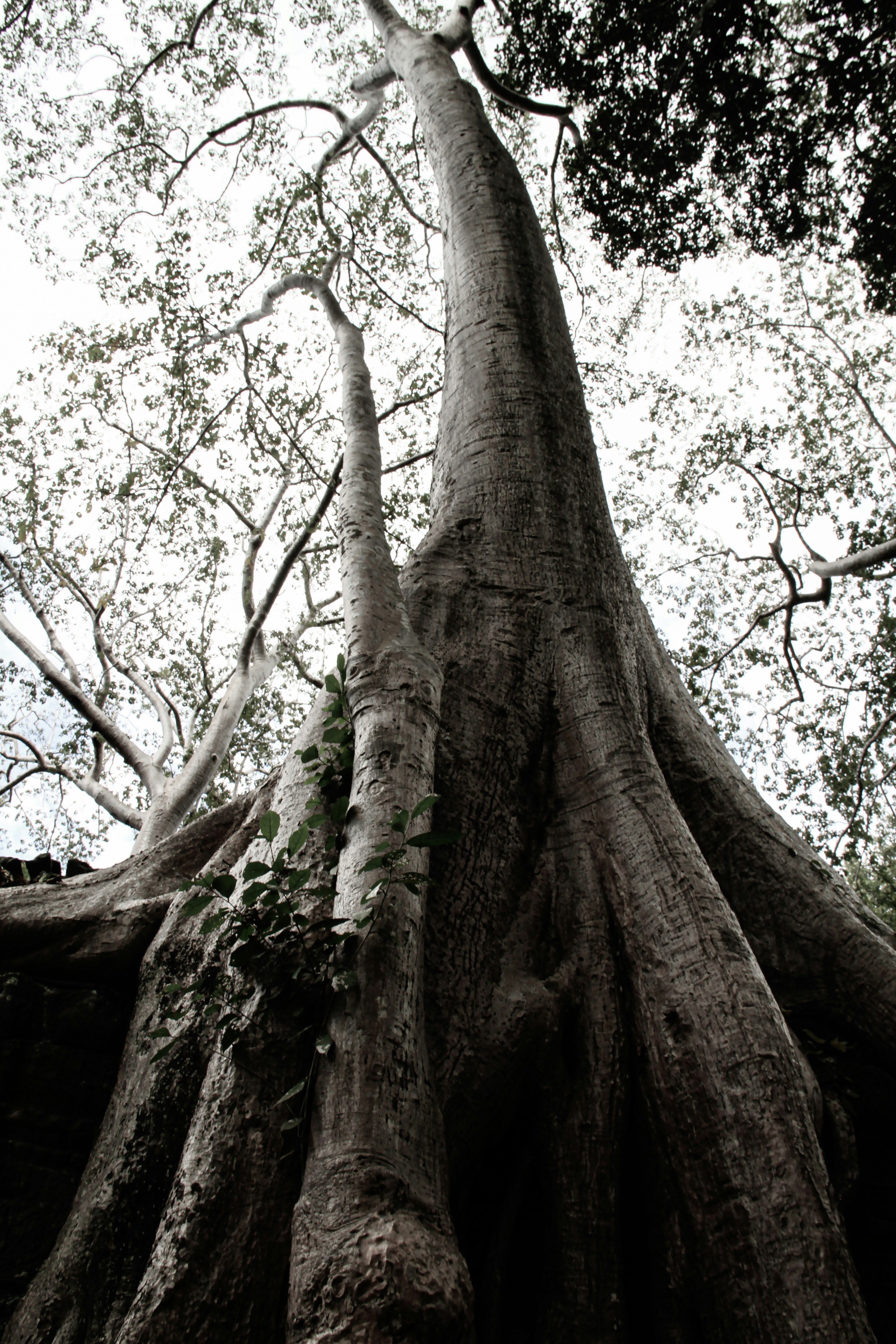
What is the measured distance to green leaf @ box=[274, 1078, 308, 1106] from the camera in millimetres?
1358

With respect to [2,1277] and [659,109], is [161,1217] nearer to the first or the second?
[2,1277]

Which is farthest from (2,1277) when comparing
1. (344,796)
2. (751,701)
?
(751,701)

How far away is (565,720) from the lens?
2500 mm

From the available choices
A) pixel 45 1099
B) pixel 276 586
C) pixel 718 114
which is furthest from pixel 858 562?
pixel 45 1099

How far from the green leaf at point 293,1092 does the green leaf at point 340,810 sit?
56cm

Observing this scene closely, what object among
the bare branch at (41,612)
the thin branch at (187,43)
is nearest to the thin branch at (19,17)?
the thin branch at (187,43)

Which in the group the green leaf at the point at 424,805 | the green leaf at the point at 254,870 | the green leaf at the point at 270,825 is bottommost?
the green leaf at the point at 254,870

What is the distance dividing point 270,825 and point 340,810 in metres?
0.21

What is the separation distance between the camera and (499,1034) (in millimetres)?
1781

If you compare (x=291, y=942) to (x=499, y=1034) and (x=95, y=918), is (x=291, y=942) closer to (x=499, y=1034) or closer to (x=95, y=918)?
(x=499, y=1034)

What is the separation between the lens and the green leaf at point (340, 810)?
5.89ft

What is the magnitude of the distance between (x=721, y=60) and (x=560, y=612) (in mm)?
5063

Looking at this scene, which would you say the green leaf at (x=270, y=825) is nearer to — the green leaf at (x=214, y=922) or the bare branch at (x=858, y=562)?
the green leaf at (x=214, y=922)

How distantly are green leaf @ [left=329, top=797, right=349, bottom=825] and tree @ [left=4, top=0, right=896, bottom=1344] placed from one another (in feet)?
0.05
